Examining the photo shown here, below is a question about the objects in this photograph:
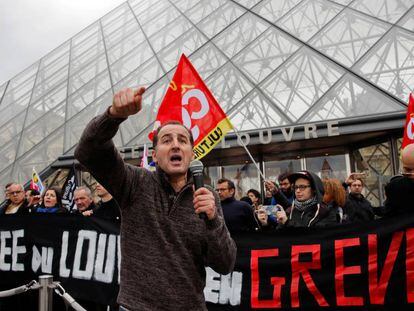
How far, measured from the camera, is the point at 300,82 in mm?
10992

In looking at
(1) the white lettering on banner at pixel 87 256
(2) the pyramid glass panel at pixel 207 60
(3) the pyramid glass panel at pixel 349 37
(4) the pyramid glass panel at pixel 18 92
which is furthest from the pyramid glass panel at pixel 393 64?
(4) the pyramid glass panel at pixel 18 92

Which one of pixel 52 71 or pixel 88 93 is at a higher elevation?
pixel 52 71

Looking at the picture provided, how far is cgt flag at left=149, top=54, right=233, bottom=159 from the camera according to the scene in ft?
19.1

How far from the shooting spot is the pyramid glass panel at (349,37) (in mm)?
11141

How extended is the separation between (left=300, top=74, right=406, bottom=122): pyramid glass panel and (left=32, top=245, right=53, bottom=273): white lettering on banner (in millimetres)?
7081

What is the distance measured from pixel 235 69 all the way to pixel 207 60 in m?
1.30

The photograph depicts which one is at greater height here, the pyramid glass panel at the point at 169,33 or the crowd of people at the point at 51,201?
the pyramid glass panel at the point at 169,33

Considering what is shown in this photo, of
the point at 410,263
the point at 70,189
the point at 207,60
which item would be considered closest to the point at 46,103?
the point at 207,60

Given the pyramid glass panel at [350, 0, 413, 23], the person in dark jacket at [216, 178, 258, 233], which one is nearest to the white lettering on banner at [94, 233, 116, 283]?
the person in dark jacket at [216, 178, 258, 233]

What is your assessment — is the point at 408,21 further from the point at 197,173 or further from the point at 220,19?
the point at 197,173

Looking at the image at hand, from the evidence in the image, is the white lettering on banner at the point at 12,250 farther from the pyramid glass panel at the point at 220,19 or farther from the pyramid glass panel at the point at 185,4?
the pyramid glass panel at the point at 185,4

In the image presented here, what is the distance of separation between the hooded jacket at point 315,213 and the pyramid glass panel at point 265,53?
773 centimetres

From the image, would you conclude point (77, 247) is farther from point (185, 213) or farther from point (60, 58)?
point (60, 58)

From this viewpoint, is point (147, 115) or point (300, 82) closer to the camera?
point (300, 82)
